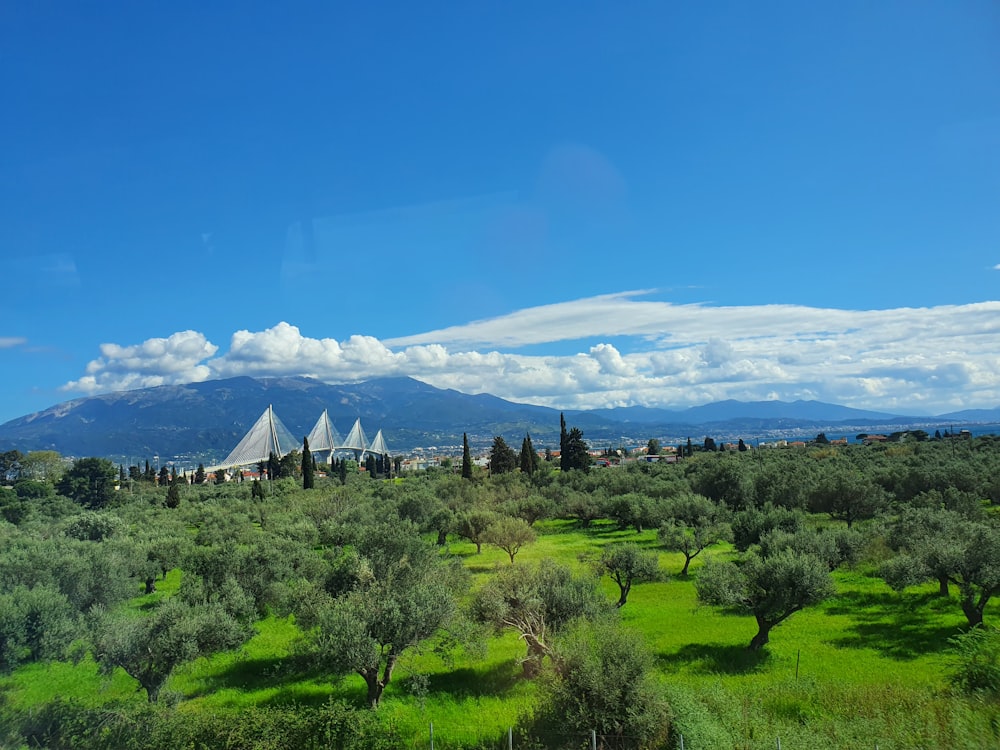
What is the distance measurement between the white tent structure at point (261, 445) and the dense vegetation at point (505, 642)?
112 metres

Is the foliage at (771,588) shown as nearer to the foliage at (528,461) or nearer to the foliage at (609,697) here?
the foliage at (609,697)

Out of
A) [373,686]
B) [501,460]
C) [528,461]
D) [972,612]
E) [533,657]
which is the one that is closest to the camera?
[373,686]

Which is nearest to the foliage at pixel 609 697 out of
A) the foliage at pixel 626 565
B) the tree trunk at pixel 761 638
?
the tree trunk at pixel 761 638

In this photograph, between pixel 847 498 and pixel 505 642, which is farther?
pixel 847 498

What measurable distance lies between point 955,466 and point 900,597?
32.9 metres

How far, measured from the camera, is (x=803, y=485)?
54.8 metres

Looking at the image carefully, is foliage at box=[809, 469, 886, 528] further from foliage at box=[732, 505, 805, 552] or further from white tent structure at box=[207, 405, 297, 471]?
white tent structure at box=[207, 405, 297, 471]

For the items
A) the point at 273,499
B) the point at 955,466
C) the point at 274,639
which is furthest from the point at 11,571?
the point at 955,466

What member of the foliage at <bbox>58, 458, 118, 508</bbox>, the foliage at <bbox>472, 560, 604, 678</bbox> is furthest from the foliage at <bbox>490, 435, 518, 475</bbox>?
the foliage at <bbox>472, 560, 604, 678</bbox>

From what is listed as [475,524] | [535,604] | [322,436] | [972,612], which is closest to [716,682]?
[535,604]

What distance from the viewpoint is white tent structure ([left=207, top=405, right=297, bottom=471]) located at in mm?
150500

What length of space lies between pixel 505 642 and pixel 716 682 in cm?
982

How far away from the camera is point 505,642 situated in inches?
1017

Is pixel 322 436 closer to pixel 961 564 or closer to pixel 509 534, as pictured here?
pixel 509 534
